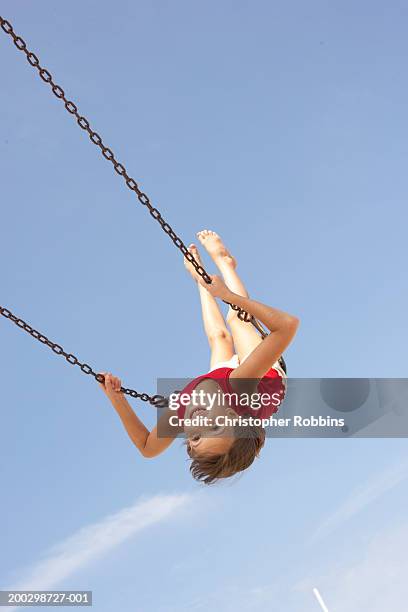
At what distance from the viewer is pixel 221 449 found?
193 inches

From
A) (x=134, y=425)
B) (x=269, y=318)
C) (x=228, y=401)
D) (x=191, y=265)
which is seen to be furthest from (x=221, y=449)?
(x=191, y=265)

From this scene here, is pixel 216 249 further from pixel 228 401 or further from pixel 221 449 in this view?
pixel 221 449

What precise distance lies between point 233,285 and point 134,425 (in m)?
1.17

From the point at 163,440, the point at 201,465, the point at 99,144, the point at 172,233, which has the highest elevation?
the point at 99,144

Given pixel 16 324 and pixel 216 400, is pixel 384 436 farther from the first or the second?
pixel 16 324

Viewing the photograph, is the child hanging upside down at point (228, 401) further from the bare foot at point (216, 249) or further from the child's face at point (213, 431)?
the bare foot at point (216, 249)

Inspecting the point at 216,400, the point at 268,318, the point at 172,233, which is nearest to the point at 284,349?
the point at 268,318

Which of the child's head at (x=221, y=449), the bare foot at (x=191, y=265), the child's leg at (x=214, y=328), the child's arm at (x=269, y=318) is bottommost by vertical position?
the child's head at (x=221, y=449)

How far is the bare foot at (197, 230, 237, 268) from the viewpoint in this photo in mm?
5984

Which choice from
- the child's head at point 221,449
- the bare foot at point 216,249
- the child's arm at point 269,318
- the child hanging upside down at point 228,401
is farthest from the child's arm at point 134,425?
the bare foot at point 216,249

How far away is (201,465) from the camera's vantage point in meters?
4.96

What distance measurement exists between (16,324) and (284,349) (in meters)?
1.51

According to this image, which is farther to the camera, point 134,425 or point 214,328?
point 214,328

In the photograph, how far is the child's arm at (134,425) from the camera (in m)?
5.20
